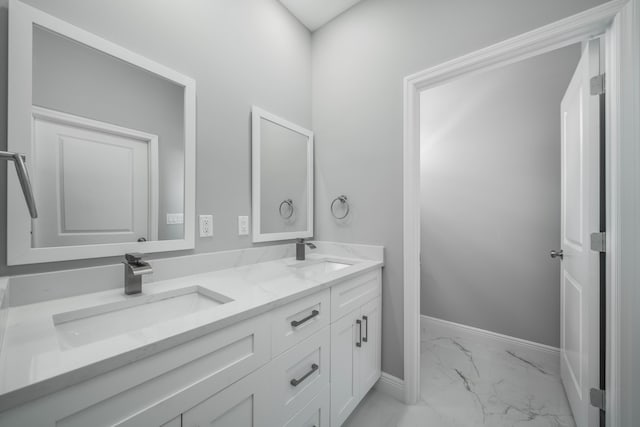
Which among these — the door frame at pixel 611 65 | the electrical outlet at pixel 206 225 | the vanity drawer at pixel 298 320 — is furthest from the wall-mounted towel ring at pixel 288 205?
the door frame at pixel 611 65

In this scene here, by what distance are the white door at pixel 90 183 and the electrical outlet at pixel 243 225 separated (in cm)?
47

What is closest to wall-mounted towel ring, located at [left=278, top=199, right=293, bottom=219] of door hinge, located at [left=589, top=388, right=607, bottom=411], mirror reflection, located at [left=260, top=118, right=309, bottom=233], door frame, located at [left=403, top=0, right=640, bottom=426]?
mirror reflection, located at [left=260, top=118, right=309, bottom=233]

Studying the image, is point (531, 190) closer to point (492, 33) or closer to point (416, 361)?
point (492, 33)

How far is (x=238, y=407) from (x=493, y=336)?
7.86 ft

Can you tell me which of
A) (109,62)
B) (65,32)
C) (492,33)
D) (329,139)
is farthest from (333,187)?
(65,32)

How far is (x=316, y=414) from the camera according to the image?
1157 millimetres

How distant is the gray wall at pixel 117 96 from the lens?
37.4 inches

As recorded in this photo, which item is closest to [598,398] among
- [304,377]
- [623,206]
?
[623,206]

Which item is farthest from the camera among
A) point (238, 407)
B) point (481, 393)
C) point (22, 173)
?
point (481, 393)

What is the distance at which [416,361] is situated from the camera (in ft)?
5.37

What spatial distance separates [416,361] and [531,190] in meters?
1.72

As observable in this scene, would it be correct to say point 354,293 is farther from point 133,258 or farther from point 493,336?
point 493,336

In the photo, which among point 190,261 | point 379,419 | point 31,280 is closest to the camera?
point 31,280

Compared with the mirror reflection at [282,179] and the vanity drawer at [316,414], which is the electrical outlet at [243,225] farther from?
the vanity drawer at [316,414]
